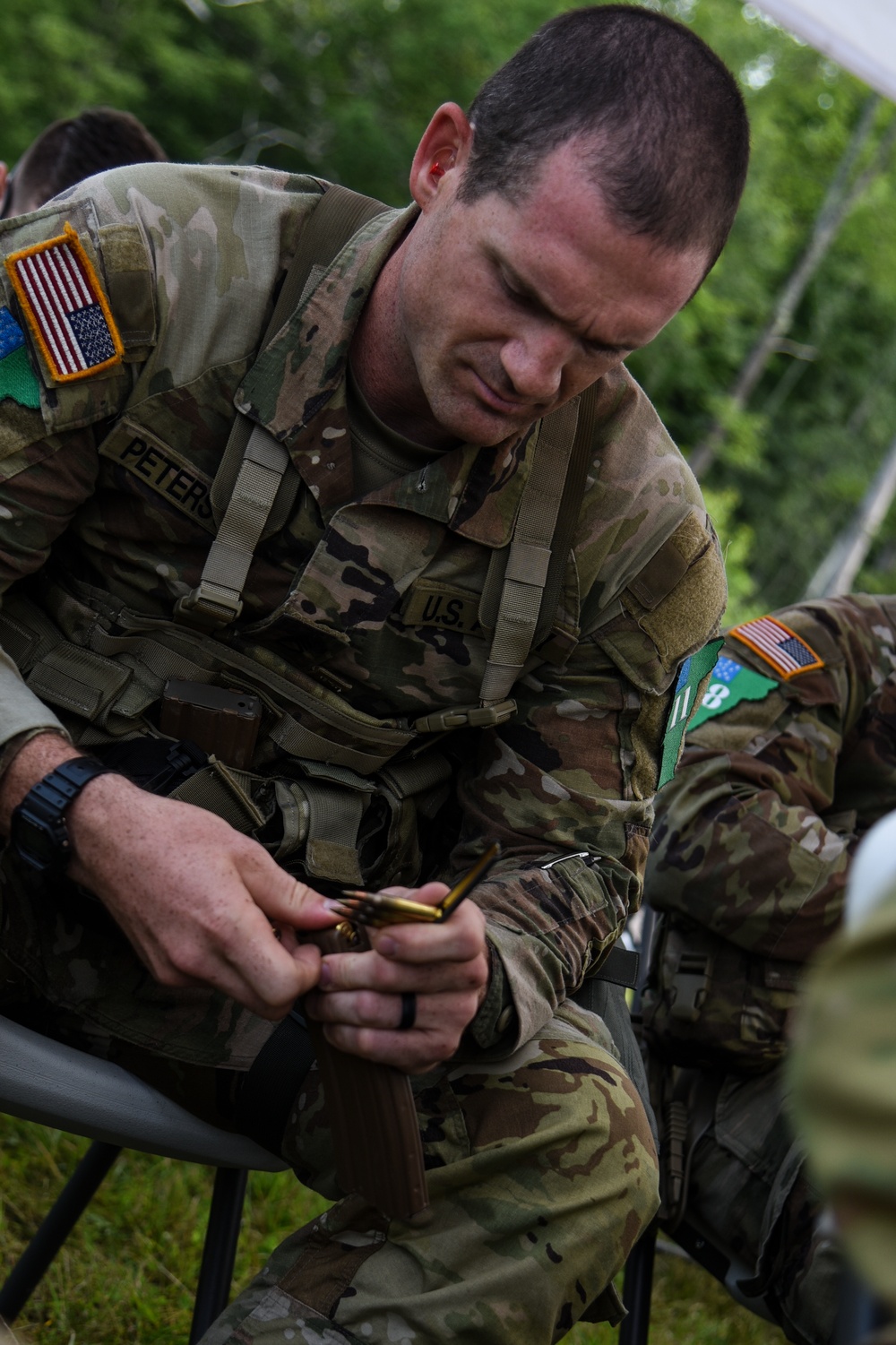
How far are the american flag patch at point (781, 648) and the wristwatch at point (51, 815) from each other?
1334 millimetres

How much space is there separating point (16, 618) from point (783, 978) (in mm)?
1405

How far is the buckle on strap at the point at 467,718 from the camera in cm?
196

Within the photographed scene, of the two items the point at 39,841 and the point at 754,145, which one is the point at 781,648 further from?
the point at 754,145

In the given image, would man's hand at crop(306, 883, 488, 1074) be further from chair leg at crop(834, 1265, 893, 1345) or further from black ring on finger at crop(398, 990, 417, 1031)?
chair leg at crop(834, 1265, 893, 1345)

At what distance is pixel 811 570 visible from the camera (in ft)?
84.6

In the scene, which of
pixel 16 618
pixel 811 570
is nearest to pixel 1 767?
pixel 16 618

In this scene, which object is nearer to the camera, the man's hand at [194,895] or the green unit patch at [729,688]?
the man's hand at [194,895]

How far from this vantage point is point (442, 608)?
76.9 inches

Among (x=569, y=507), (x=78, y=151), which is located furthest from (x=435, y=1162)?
(x=78, y=151)

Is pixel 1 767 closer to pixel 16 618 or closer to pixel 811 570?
pixel 16 618

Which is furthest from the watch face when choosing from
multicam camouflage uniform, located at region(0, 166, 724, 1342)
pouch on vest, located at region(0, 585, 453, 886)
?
pouch on vest, located at region(0, 585, 453, 886)

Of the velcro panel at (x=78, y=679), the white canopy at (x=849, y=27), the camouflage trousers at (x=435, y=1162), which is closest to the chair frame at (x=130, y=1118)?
the camouflage trousers at (x=435, y=1162)

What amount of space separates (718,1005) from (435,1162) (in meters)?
0.85

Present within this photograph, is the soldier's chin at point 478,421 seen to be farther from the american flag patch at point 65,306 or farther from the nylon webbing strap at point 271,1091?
the nylon webbing strap at point 271,1091
